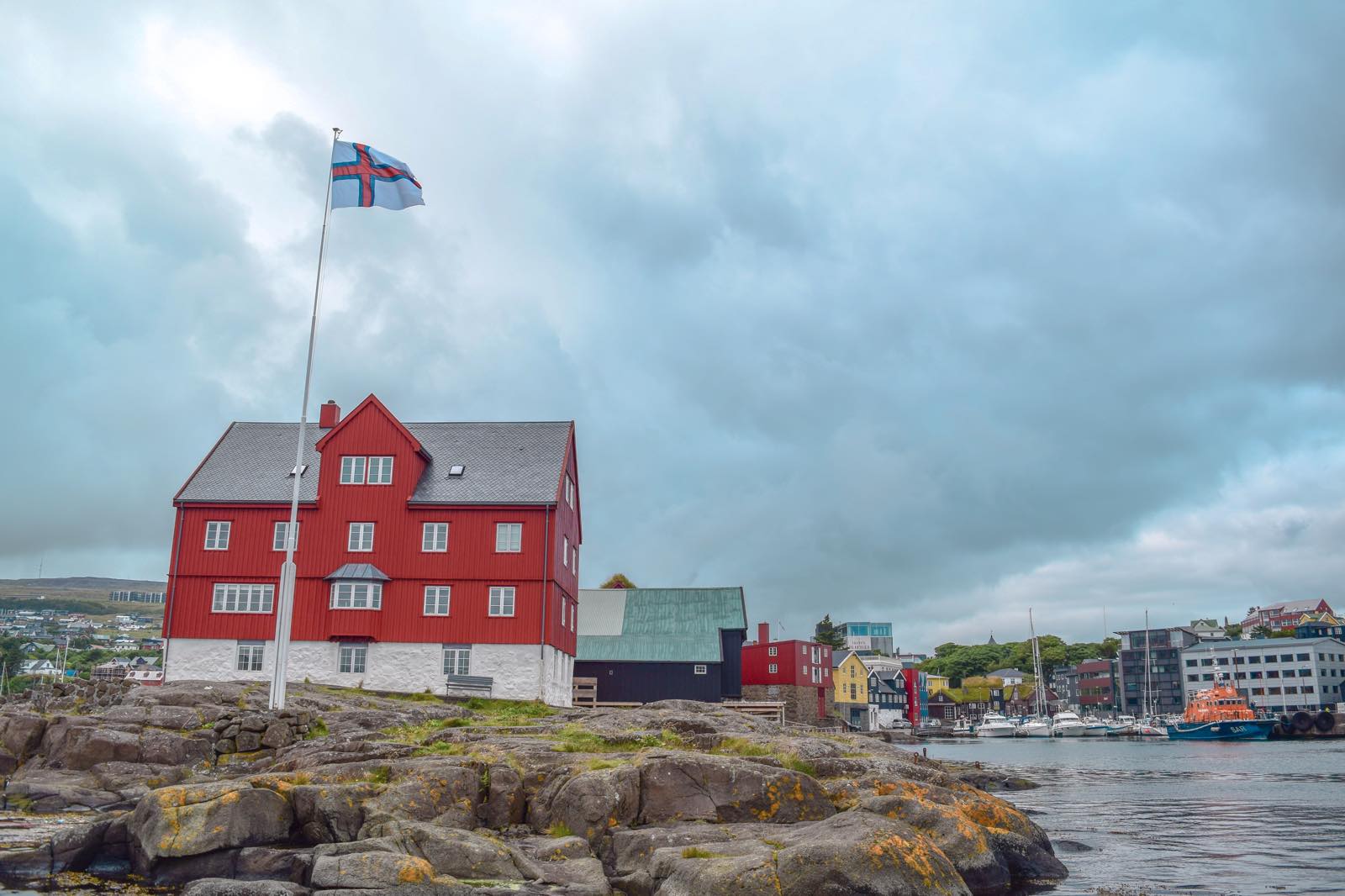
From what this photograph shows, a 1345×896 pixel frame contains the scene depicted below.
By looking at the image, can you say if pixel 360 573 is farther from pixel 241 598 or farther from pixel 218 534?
pixel 218 534

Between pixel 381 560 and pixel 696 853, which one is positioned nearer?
pixel 696 853

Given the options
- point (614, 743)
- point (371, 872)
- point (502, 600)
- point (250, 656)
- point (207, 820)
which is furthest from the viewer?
point (502, 600)

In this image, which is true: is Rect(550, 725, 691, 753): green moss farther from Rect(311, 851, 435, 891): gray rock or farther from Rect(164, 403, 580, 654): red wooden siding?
Rect(164, 403, 580, 654): red wooden siding

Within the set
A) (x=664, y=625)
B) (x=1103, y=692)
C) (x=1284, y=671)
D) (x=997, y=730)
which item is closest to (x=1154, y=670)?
(x=1103, y=692)

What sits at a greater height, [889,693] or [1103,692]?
[1103,692]

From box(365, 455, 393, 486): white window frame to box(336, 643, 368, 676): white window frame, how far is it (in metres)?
7.84

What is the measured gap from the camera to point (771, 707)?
53094mm

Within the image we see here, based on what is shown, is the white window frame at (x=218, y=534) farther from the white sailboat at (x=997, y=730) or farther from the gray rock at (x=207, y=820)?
the white sailboat at (x=997, y=730)

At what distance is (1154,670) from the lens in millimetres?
183000

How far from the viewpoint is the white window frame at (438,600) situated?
49.5m

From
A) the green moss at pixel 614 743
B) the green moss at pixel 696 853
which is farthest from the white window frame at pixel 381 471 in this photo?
the green moss at pixel 696 853

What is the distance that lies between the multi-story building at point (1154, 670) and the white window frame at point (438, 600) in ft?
511

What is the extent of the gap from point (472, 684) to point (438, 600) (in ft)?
15.2

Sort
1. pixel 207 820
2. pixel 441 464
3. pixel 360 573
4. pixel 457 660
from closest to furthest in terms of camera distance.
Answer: pixel 207 820
pixel 360 573
pixel 457 660
pixel 441 464
